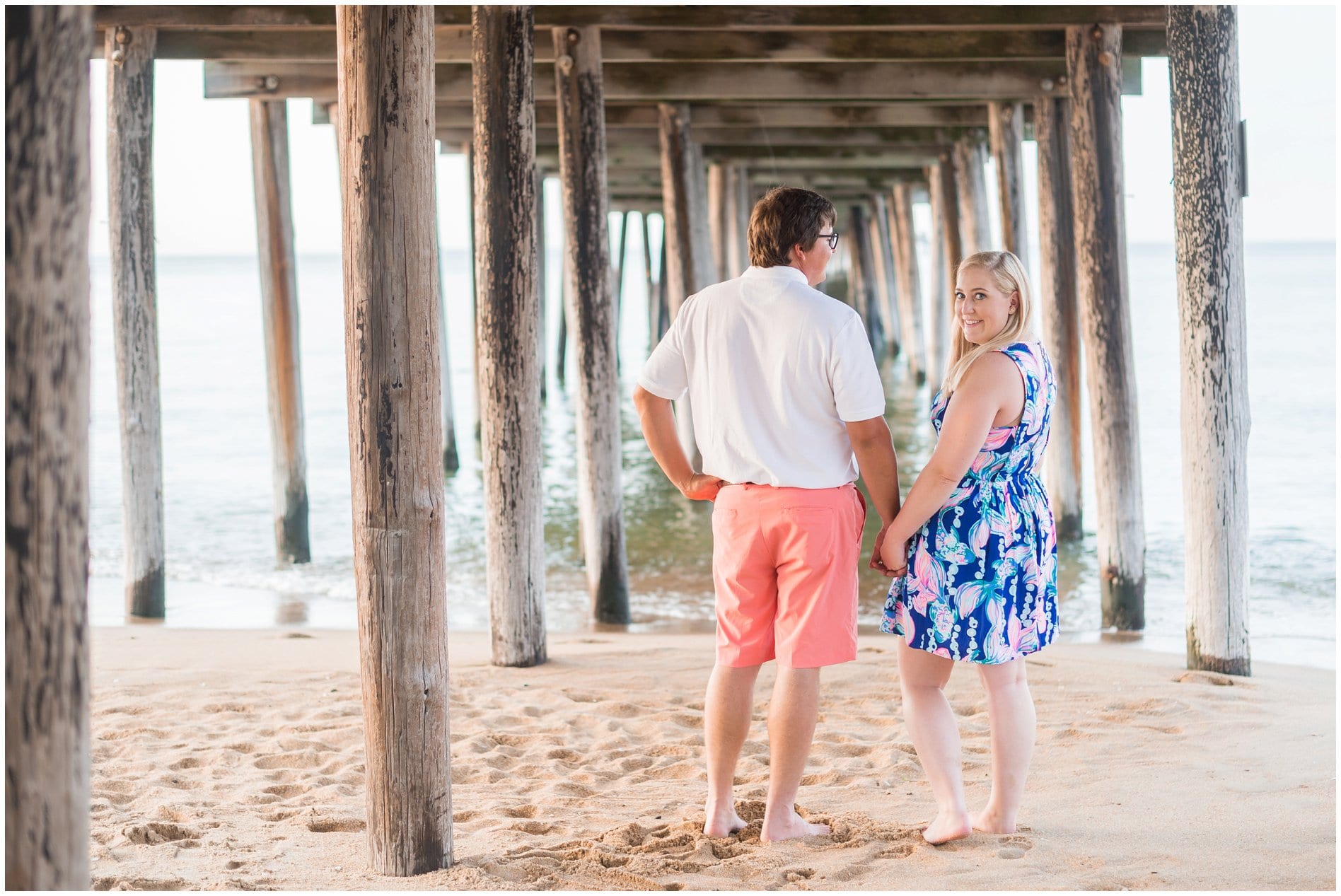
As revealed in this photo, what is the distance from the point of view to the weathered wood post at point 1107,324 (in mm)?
6383

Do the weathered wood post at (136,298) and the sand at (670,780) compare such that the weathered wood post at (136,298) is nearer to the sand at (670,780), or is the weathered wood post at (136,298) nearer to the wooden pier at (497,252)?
the wooden pier at (497,252)

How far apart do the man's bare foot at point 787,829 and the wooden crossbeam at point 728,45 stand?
5.43 meters

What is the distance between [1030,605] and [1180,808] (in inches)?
30.9

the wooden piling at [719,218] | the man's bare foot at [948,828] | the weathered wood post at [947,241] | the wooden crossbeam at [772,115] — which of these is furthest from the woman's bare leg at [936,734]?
the wooden piling at [719,218]

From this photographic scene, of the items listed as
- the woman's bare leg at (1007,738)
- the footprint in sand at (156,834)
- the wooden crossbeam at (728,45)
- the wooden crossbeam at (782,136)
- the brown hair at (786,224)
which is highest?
the wooden crossbeam at (782,136)

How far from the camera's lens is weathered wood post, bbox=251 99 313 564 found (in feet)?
27.2

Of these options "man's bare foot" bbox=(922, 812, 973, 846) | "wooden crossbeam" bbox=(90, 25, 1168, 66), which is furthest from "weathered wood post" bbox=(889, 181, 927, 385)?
"man's bare foot" bbox=(922, 812, 973, 846)

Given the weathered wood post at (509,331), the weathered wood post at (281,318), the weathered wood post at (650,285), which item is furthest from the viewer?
the weathered wood post at (650,285)

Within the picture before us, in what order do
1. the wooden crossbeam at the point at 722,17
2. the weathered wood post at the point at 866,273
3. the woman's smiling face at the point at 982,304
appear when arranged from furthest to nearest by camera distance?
the weathered wood post at the point at 866,273, the wooden crossbeam at the point at 722,17, the woman's smiling face at the point at 982,304

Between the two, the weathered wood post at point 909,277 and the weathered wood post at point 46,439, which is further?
the weathered wood post at point 909,277

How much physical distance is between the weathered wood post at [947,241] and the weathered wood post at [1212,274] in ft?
15.8

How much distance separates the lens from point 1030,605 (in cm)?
288

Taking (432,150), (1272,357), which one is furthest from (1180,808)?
(1272,357)

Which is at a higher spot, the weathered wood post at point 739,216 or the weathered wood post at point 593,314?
the weathered wood post at point 739,216
